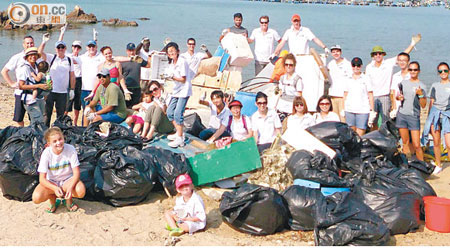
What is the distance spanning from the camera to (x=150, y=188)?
5840 millimetres

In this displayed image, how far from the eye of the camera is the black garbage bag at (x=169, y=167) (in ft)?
19.5

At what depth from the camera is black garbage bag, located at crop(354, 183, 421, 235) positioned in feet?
17.1

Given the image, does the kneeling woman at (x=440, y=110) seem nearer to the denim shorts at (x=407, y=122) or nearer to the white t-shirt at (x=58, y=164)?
the denim shorts at (x=407, y=122)

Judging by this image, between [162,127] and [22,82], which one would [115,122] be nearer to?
[162,127]

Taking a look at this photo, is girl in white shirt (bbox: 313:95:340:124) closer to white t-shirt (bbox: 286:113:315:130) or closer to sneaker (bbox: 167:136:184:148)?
white t-shirt (bbox: 286:113:315:130)

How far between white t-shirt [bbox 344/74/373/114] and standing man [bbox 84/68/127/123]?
312 centimetres

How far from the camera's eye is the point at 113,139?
21.5 feet

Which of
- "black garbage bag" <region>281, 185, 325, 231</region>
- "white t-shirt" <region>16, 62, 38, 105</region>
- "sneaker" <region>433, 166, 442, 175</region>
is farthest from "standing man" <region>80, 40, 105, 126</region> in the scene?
"sneaker" <region>433, 166, 442, 175</region>

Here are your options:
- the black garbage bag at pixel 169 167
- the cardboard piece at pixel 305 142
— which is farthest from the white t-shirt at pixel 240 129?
the black garbage bag at pixel 169 167

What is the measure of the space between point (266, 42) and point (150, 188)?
4.80 meters

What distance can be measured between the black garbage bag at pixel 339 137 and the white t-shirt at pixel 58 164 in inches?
112

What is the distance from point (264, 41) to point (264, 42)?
22 millimetres

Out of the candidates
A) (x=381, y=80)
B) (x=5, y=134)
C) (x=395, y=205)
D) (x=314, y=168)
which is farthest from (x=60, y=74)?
(x=395, y=205)

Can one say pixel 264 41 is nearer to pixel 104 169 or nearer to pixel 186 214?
pixel 104 169
